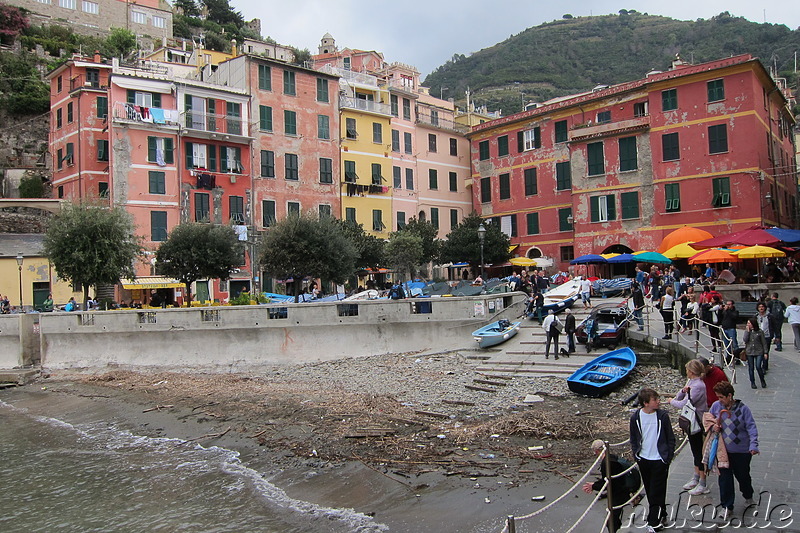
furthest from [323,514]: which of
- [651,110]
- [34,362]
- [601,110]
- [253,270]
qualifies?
[601,110]

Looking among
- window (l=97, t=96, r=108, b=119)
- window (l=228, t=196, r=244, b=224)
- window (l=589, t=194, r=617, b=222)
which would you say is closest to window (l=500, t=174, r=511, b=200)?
window (l=589, t=194, r=617, b=222)

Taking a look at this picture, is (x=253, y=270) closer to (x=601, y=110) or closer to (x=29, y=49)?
(x=601, y=110)

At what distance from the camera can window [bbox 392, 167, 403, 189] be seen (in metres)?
48.9

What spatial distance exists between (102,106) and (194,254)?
1495 cm

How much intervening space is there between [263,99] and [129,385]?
25.1m

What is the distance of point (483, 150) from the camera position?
167ft

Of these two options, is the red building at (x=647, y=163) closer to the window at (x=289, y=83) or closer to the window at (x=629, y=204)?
the window at (x=629, y=204)

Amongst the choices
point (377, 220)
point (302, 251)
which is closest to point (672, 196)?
point (377, 220)

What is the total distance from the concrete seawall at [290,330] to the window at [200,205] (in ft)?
42.8

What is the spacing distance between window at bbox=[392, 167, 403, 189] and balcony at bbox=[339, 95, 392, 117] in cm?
435

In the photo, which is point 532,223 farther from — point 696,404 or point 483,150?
point 696,404

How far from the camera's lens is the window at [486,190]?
50.2m

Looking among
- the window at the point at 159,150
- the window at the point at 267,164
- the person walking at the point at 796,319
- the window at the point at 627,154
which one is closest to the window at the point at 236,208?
the window at the point at 267,164

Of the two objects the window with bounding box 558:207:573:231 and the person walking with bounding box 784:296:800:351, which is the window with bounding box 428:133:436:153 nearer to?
the window with bounding box 558:207:573:231
